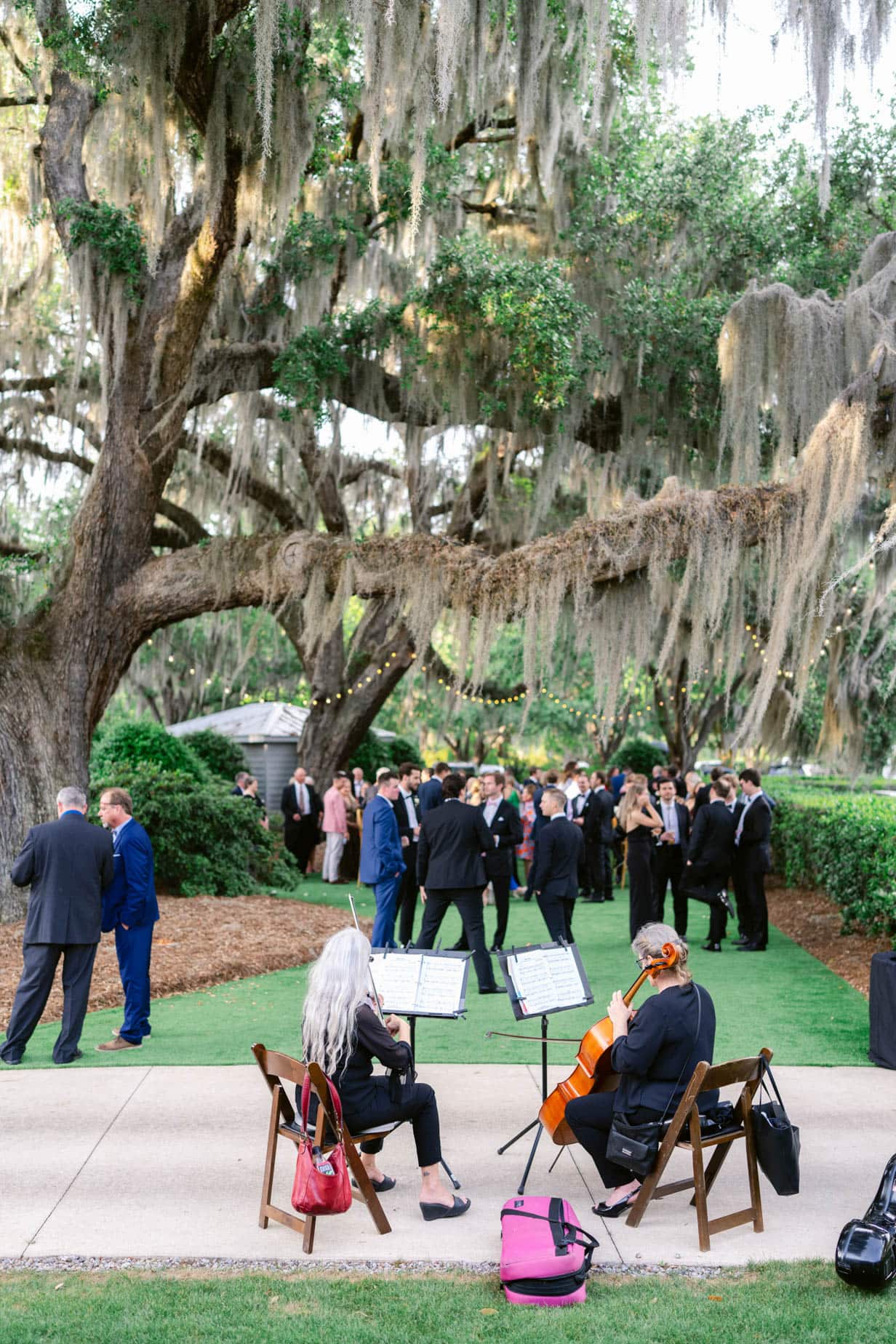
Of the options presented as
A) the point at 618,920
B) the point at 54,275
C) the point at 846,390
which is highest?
the point at 54,275

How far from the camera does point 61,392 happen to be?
596 inches

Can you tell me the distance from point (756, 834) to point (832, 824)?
1729 millimetres

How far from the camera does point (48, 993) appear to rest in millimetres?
6848

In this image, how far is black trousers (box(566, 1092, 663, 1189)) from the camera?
15.4 feet

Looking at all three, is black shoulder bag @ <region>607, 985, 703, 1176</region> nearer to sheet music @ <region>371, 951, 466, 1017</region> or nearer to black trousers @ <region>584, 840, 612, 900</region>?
sheet music @ <region>371, 951, 466, 1017</region>

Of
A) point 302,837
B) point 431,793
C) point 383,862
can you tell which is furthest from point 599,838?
point 383,862

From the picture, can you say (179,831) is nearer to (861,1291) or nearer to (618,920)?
(618,920)

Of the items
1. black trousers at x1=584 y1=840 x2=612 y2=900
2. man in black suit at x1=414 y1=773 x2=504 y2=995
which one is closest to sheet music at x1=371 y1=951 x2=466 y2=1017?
man in black suit at x1=414 y1=773 x2=504 y2=995

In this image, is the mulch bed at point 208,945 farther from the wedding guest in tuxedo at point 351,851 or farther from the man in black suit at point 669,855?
the man in black suit at point 669,855

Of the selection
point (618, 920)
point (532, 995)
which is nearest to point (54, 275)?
point (618, 920)

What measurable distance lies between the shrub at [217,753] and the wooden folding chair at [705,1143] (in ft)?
52.5

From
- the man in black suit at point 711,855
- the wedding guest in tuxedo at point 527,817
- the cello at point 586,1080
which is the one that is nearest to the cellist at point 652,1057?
the cello at point 586,1080

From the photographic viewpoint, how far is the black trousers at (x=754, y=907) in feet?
35.5

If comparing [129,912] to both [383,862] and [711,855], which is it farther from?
[711,855]
